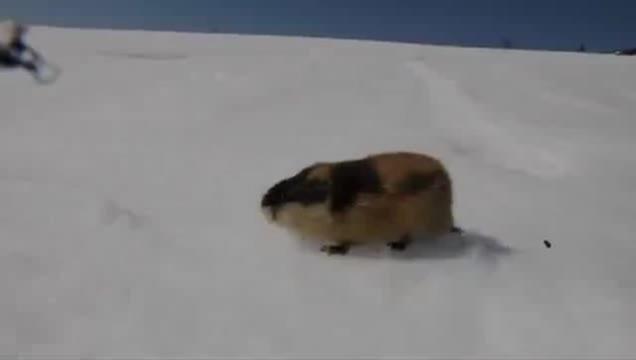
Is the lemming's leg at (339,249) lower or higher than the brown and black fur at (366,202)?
lower

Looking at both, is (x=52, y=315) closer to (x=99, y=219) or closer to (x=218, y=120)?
(x=99, y=219)

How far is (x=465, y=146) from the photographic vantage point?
204 inches

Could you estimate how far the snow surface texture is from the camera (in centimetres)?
244

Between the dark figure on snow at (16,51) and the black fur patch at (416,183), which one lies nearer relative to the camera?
the dark figure on snow at (16,51)

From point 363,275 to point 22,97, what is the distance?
4.51 meters

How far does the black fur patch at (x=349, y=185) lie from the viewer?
9.62 feet

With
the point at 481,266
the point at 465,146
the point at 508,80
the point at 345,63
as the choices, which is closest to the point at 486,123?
the point at 465,146

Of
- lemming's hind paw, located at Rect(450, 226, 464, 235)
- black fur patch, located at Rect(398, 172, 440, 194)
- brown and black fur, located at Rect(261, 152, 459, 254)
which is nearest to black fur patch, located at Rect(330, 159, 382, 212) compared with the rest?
brown and black fur, located at Rect(261, 152, 459, 254)

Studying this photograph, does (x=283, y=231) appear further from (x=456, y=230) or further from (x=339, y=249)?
(x=456, y=230)

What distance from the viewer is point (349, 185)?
9.65ft

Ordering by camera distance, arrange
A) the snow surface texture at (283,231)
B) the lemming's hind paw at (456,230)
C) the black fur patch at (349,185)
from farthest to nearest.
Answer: the lemming's hind paw at (456,230) < the black fur patch at (349,185) < the snow surface texture at (283,231)

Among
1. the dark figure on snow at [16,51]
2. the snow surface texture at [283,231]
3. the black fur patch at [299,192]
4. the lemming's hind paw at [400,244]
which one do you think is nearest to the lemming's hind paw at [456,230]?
the snow surface texture at [283,231]

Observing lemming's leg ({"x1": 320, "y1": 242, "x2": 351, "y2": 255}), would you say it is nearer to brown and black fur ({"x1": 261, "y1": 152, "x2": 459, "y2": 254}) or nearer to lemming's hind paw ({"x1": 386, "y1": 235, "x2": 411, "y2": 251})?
brown and black fur ({"x1": 261, "y1": 152, "x2": 459, "y2": 254})

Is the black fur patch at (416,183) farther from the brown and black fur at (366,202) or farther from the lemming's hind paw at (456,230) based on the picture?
the lemming's hind paw at (456,230)
